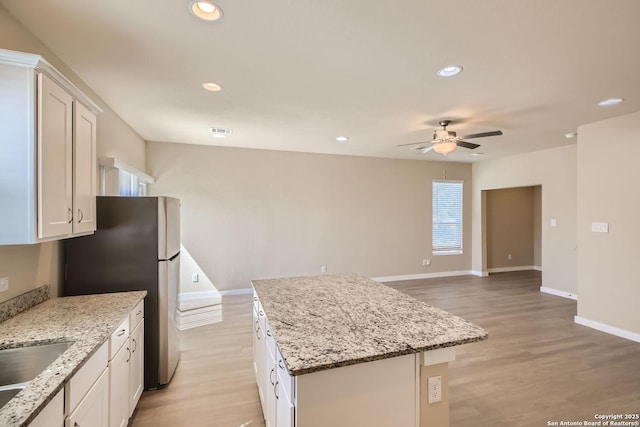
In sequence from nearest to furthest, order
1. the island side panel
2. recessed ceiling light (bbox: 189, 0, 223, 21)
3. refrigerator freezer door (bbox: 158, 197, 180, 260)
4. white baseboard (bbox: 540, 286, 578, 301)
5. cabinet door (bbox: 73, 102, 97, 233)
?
the island side panel → recessed ceiling light (bbox: 189, 0, 223, 21) → cabinet door (bbox: 73, 102, 97, 233) → refrigerator freezer door (bbox: 158, 197, 180, 260) → white baseboard (bbox: 540, 286, 578, 301)

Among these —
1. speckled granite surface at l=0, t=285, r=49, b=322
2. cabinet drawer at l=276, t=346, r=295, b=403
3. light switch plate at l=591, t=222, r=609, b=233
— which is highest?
light switch plate at l=591, t=222, r=609, b=233

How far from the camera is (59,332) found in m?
1.54

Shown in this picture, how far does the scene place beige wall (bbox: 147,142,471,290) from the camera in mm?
5027

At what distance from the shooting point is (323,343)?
1331 millimetres

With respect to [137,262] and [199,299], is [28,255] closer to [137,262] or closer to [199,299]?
[137,262]

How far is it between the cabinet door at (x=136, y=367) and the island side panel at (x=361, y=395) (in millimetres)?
1580

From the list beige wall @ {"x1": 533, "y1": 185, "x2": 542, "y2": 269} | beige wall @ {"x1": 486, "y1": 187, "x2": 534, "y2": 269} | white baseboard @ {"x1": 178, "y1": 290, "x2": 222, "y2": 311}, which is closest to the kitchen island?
white baseboard @ {"x1": 178, "y1": 290, "x2": 222, "y2": 311}

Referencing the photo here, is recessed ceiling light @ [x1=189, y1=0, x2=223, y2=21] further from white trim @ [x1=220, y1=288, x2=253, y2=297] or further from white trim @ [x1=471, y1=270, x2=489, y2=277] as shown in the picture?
white trim @ [x1=471, y1=270, x2=489, y2=277]

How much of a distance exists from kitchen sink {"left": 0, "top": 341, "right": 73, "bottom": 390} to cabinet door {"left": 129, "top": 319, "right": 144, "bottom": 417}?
2.03 ft

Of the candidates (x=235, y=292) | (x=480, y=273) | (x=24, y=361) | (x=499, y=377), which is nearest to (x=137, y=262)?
(x=24, y=361)

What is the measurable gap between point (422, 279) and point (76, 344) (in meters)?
6.13

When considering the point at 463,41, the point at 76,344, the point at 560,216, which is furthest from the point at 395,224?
the point at 76,344

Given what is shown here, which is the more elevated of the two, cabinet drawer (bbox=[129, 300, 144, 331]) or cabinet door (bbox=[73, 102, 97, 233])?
cabinet door (bbox=[73, 102, 97, 233])

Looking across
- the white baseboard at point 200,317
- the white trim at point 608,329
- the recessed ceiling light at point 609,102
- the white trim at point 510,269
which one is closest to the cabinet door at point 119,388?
the white baseboard at point 200,317
